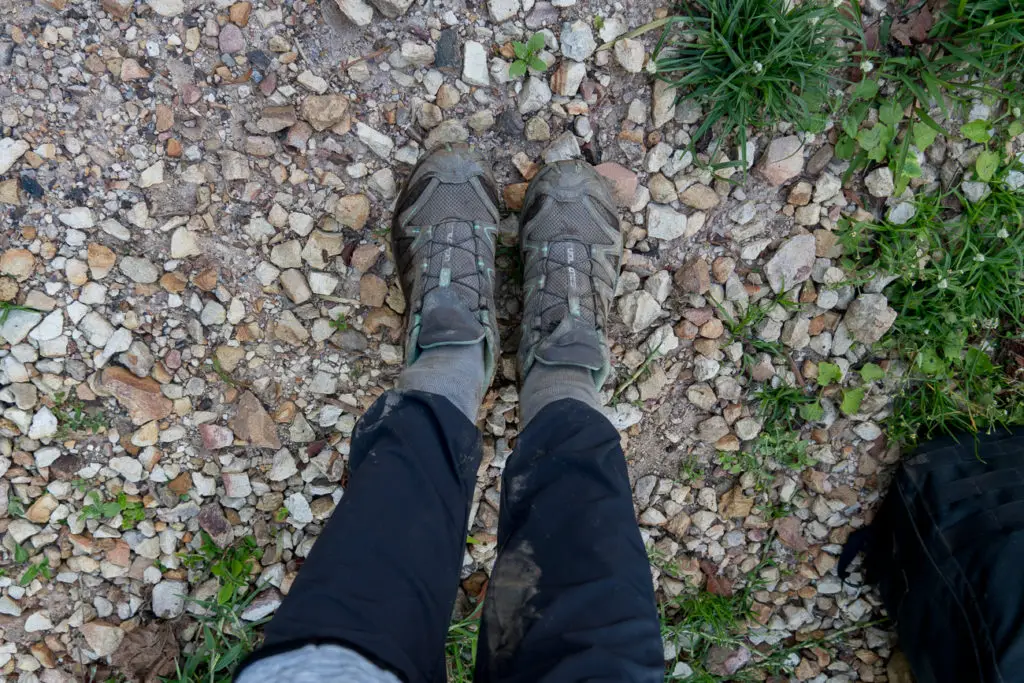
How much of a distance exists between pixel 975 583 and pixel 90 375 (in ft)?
9.01

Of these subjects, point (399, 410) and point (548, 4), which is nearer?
point (399, 410)

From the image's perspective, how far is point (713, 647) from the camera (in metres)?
2.40

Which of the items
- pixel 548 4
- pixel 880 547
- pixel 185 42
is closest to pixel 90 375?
pixel 185 42

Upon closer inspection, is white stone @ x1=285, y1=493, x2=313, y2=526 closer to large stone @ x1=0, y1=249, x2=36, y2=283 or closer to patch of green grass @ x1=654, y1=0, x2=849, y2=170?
large stone @ x1=0, y1=249, x2=36, y2=283

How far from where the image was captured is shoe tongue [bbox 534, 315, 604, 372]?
2.01 m

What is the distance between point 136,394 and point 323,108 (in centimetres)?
107

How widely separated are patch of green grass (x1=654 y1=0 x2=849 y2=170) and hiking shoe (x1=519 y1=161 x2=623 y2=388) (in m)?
0.39

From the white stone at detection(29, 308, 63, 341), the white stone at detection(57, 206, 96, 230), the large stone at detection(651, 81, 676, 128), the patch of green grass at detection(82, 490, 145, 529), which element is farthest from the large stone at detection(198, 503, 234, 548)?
the large stone at detection(651, 81, 676, 128)

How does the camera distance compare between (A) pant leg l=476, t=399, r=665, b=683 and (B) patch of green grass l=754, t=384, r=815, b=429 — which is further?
(B) patch of green grass l=754, t=384, r=815, b=429

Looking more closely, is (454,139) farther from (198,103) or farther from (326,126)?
(198,103)

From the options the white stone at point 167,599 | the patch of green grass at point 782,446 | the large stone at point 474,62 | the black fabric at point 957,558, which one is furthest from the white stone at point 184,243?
the black fabric at point 957,558

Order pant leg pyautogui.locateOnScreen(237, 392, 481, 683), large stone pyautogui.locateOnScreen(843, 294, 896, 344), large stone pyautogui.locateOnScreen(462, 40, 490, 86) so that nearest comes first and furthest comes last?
pant leg pyautogui.locateOnScreen(237, 392, 481, 683)
large stone pyautogui.locateOnScreen(462, 40, 490, 86)
large stone pyautogui.locateOnScreen(843, 294, 896, 344)

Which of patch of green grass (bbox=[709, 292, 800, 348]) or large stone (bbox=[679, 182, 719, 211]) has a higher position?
large stone (bbox=[679, 182, 719, 211])

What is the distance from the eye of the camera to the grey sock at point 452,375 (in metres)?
1.90
